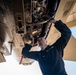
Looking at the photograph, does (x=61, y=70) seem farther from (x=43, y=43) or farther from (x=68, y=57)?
(x=68, y=57)

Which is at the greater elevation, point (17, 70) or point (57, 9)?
point (57, 9)

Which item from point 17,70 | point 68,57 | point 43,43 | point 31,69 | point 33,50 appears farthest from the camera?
point 17,70

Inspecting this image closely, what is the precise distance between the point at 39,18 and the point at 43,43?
0.85ft

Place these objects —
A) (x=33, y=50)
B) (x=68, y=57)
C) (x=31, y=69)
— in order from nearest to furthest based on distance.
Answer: (x=33, y=50), (x=68, y=57), (x=31, y=69)

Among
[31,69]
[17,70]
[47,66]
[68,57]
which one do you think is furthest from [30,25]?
[17,70]

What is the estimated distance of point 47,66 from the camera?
1354 millimetres

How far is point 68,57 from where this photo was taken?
2.42 metres

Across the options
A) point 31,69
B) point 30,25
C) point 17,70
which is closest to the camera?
point 30,25

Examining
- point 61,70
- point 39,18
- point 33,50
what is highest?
point 39,18

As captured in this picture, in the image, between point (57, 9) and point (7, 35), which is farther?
point (7, 35)

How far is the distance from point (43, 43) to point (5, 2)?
1.49 feet

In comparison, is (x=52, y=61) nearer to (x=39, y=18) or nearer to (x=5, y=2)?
(x=39, y=18)

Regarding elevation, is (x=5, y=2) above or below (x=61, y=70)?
above

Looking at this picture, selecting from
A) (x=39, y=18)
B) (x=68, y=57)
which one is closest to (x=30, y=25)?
(x=39, y=18)
